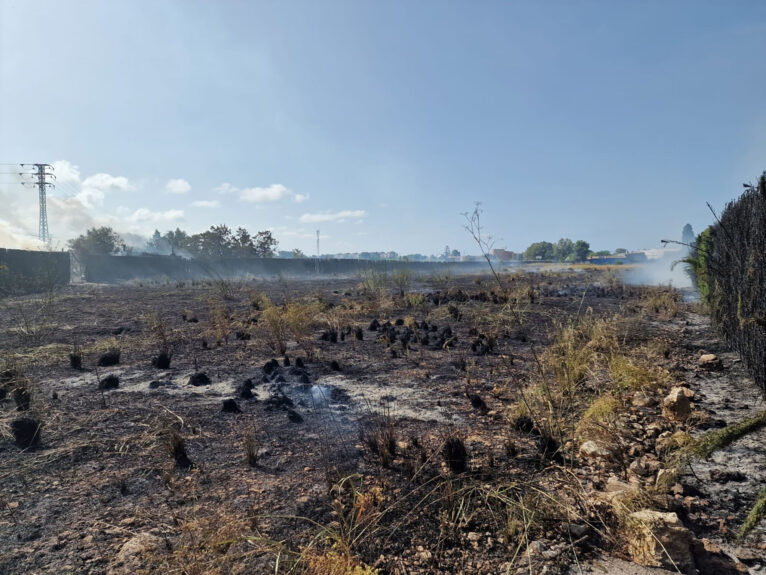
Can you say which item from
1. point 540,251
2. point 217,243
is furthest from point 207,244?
point 540,251

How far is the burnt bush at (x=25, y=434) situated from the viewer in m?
3.64

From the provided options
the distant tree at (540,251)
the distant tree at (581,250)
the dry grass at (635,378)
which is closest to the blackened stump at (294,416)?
the dry grass at (635,378)

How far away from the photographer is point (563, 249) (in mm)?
99250

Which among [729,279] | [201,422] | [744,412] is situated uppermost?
[729,279]

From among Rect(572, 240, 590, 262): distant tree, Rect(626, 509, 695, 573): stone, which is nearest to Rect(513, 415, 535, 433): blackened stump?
Rect(626, 509, 695, 573): stone

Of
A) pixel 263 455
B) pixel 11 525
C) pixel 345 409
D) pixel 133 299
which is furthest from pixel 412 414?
pixel 133 299

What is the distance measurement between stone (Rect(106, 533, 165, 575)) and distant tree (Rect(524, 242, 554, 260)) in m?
107

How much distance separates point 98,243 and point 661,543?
5818 cm

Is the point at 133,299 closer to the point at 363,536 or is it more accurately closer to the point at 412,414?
the point at 412,414

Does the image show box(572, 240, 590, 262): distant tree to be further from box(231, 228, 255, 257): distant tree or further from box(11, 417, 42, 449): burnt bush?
box(11, 417, 42, 449): burnt bush

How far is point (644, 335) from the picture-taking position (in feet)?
24.4

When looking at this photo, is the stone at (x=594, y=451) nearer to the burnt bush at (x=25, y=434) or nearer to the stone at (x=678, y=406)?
the stone at (x=678, y=406)

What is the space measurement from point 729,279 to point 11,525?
857cm

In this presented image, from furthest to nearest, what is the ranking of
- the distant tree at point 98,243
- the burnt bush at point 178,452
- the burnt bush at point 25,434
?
1. the distant tree at point 98,243
2. the burnt bush at point 25,434
3. the burnt bush at point 178,452
